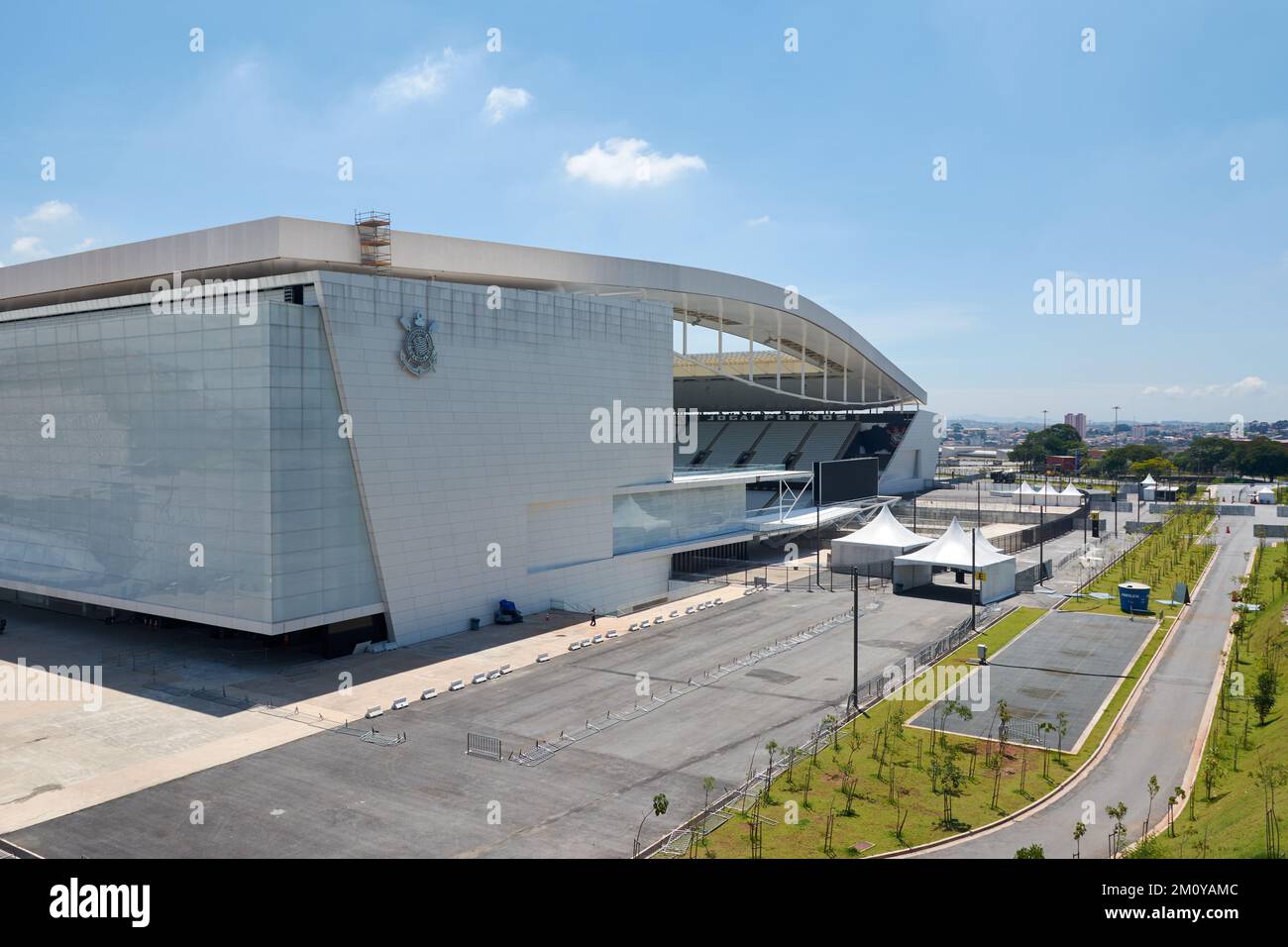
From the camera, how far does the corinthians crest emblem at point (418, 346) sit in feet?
110

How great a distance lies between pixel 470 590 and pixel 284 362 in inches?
484

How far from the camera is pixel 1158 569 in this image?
5297cm

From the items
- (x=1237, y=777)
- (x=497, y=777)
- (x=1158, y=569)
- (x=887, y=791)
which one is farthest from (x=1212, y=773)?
(x=1158, y=569)

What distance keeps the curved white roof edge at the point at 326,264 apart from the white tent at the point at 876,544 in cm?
1620

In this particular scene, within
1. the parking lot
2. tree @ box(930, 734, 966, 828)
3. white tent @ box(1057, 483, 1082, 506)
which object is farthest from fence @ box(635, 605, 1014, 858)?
white tent @ box(1057, 483, 1082, 506)

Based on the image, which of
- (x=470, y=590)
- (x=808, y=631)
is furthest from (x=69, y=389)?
(x=808, y=631)

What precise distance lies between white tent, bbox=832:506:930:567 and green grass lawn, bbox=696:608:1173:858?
2323cm

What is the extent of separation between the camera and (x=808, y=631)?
3675cm

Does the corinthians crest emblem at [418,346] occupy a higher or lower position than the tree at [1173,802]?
higher

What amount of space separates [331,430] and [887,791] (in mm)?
21715

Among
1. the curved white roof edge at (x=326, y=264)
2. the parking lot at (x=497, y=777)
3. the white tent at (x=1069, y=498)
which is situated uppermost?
the curved white roof edge at (x=326, y=264)

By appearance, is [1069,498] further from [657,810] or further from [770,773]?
[657,810]

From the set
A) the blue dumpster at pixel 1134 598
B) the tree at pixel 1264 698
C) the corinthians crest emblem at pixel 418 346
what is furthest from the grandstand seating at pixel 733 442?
the tree at pixel 1264 698

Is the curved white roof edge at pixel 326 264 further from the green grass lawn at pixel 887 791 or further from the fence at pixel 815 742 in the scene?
the green grass lawn at pixel 887 791
